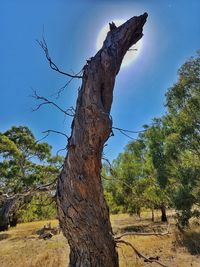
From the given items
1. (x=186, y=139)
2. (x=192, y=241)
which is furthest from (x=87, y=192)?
(x=186, y=139)

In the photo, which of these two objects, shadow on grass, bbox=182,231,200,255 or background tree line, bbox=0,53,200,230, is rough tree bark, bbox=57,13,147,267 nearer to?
background tree line, bbox=0,53,200,230

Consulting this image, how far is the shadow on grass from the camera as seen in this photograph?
36.4 feet

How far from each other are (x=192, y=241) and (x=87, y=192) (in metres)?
10.7

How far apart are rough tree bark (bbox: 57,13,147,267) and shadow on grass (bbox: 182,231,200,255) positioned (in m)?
8.74

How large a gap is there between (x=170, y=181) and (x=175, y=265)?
8.73 metres

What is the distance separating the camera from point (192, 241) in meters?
12.3

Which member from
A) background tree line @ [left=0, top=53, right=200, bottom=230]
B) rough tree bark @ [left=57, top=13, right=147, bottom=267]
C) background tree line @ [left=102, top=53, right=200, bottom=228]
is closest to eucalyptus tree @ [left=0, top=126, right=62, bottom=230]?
background tree line @ [left=0, top=53, right=200, bottom=230]

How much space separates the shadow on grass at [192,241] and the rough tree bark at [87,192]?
8.74 metres

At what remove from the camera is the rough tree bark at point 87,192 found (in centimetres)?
311

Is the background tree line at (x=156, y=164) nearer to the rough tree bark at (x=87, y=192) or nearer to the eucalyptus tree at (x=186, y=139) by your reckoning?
the eucalyptus tree at (x=186, y=139)

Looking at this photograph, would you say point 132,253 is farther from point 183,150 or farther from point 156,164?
point 156,164

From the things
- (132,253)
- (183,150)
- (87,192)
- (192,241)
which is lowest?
(132,253)

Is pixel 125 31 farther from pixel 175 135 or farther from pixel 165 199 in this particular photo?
pixel 165 199

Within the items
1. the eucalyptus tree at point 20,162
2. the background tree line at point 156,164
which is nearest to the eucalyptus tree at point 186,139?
the background tree line at point 156,164
